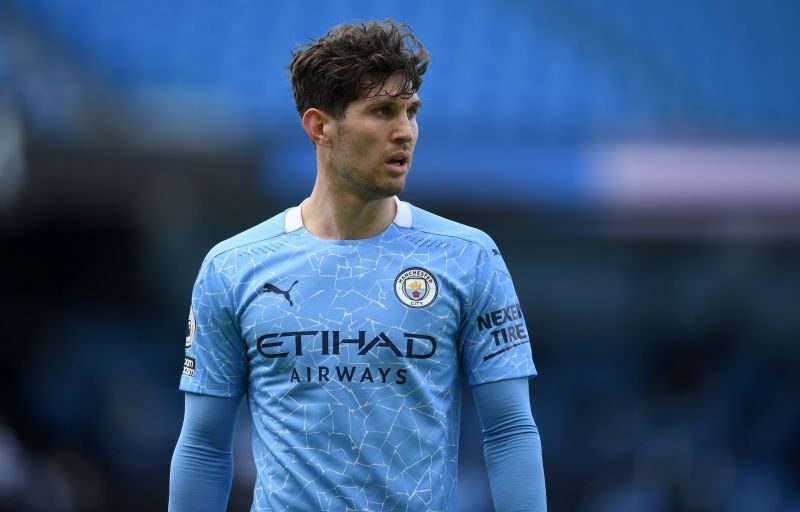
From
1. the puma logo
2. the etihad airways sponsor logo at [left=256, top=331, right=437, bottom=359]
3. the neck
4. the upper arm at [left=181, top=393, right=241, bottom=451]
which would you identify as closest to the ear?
the neck

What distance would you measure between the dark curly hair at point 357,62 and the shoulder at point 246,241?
0.32 meters

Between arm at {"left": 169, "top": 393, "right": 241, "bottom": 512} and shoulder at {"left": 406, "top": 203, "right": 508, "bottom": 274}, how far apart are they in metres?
0.61

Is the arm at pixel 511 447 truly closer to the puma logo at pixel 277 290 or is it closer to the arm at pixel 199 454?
the puma logo at pixel 277 290

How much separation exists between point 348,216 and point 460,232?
0.27m

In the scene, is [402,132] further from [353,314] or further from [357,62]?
[353,314]

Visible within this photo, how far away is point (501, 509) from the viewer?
280 cm

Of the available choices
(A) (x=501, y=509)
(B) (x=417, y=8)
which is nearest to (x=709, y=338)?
(B) (x=417, y=8)

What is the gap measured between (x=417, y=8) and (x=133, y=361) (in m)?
4.75

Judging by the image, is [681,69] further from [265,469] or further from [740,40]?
[265,469]

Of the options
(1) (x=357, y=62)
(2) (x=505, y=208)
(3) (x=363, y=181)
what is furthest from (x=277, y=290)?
(2) (x=505, y=208)

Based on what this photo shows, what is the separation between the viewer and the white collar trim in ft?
9.80

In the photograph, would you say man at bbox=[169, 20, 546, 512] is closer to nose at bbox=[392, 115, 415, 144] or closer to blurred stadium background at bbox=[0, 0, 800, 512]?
nose at bbox=[392, 115, 415, 144]

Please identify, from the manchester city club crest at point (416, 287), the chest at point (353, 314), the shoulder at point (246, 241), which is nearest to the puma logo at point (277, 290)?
the chest at point (353, 314)

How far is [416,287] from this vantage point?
285 cm
